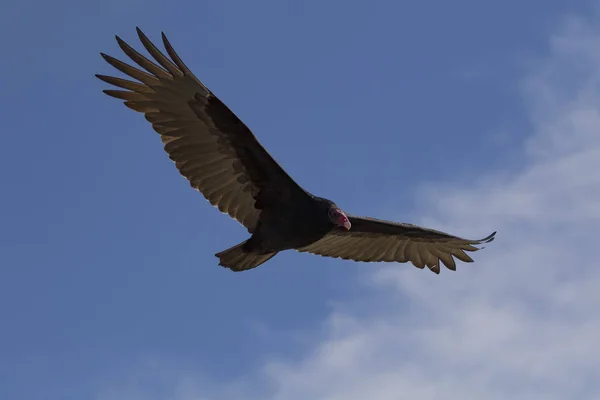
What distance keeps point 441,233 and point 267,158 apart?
316cm

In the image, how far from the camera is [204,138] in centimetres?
1012

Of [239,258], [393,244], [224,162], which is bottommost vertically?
[239,258]

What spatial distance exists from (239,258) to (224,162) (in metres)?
1.09

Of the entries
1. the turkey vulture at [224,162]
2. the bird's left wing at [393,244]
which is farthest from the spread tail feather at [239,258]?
the bird's left wing at [393,244]

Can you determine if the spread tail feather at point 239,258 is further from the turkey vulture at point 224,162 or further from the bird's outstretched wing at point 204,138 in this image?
the bird's outstretched wing at point 204,138

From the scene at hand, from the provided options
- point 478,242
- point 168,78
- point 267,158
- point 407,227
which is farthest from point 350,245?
point 168,78

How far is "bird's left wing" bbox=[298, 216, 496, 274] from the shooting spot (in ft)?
38.7

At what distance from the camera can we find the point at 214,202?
1048 cm

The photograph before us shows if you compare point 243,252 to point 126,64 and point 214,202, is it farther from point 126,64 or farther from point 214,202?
point 126,64

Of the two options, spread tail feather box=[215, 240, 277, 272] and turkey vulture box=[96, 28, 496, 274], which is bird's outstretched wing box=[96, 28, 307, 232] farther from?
spread tail feather box=[215, 240, 277, 272]

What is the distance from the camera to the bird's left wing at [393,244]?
11.8 metres

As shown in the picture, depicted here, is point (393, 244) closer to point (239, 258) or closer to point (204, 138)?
point (239, 258)

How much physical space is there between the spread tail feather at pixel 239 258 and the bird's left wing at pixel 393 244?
3.91 ft

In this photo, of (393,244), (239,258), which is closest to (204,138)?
(239,258)
